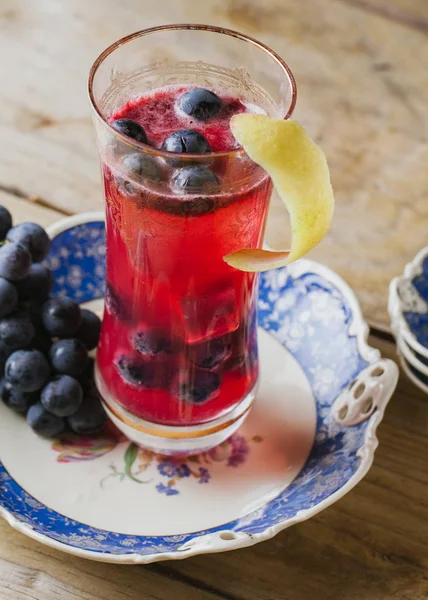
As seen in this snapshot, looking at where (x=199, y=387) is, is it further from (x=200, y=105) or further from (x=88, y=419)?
(x=200, y=105)

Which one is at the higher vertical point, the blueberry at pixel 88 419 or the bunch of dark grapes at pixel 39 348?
the bunch of dark grapes at pixel 39 348

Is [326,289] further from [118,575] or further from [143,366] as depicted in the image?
[118,575]

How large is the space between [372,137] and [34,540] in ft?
3.71

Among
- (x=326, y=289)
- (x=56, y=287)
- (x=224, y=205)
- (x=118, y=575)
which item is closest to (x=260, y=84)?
(x=224, y=205)

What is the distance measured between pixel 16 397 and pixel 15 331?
0.31ft

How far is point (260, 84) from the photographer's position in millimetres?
1065

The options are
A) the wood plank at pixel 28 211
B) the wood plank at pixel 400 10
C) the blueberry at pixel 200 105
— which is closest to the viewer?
the blueberry at pixel 200 105

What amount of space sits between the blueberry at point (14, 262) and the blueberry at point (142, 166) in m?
0.26

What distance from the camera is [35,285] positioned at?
1152 mm

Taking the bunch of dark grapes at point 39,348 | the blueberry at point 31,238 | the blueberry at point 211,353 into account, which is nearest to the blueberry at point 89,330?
the bunch of dark grapes at point 39,348

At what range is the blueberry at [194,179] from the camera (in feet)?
2.88

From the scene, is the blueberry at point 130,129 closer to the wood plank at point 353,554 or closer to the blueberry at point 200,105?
the blueberry at point 200,105

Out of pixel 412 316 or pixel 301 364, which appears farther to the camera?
pixel 412 316

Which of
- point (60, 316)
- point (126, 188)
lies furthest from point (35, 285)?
point (126, 188)
